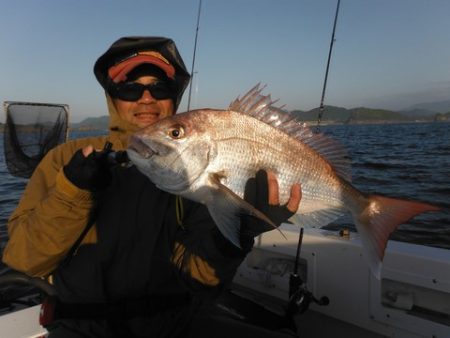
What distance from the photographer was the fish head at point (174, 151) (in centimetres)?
196

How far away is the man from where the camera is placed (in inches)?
83.4

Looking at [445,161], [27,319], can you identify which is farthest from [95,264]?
[445,161]

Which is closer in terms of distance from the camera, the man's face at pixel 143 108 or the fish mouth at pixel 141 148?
the fish mouth at pixel 141 148

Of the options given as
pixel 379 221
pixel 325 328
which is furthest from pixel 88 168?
pixel 325 328

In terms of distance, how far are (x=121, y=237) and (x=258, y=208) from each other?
1018mm

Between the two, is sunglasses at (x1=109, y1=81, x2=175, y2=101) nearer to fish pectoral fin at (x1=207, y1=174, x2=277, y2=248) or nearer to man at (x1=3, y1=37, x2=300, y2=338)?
man at (x1=3, y1=37, x2=300, y2=338)

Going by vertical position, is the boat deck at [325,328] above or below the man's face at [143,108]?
below

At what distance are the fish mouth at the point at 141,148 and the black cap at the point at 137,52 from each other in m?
1.25

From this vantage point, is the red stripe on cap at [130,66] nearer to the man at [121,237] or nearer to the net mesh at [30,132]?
the man at [121,237]

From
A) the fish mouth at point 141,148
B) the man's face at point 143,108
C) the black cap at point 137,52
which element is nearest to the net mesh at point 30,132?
the black cap at point 137,52

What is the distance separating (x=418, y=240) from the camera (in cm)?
806

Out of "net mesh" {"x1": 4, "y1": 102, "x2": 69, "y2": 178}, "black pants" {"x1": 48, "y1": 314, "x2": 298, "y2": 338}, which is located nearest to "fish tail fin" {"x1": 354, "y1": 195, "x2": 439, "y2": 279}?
"black pants" {"x1": 48, "y1": 314, "x2": 298, "y2": 338}

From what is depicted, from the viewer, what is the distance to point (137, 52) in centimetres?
305

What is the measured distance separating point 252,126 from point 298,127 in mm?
342
